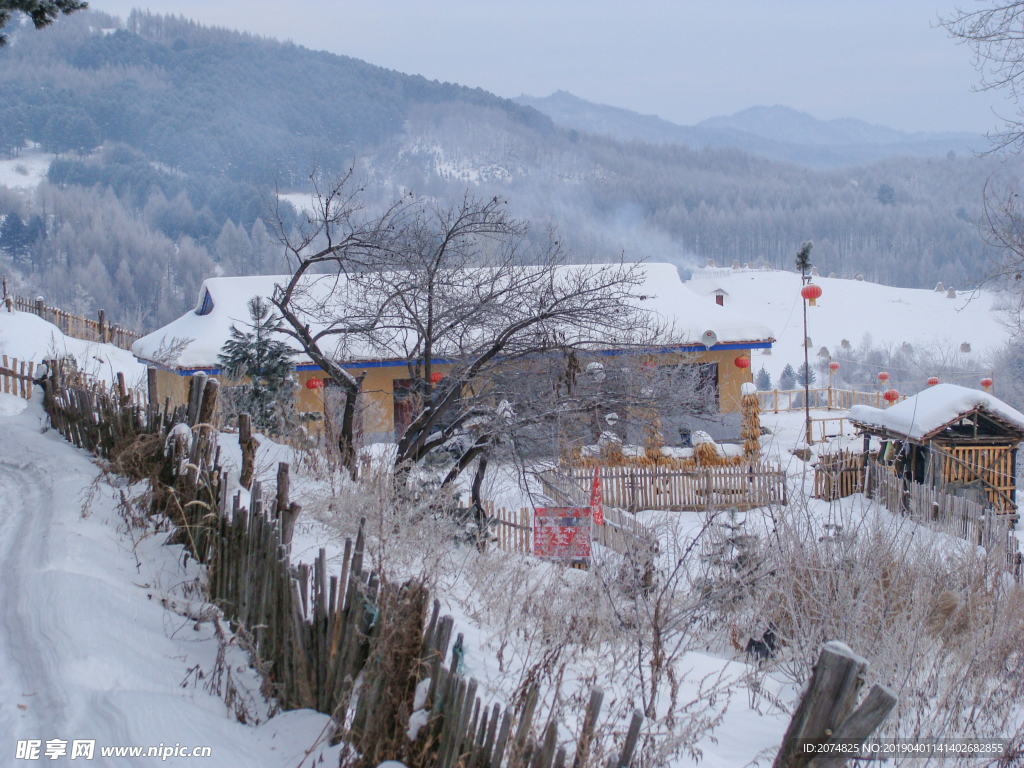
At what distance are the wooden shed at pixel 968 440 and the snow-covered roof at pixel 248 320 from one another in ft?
18.6

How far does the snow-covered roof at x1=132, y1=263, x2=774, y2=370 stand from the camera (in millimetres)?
18016

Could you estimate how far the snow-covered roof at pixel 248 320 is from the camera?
18.0 m

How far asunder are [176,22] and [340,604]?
23961cm

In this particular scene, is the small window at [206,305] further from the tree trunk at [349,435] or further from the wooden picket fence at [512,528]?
the wooden picket fence at [512,528]

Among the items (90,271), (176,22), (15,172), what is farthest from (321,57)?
(90,271)

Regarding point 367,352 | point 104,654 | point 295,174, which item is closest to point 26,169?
point 295,174

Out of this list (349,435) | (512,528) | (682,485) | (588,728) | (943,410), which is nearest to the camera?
(588,728)

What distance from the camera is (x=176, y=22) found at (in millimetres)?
199375

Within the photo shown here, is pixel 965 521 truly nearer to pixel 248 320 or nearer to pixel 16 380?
pixel 248 320

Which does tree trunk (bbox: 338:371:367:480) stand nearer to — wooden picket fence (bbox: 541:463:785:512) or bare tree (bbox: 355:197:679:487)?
bare tree (bbox: 355:197:679:487)

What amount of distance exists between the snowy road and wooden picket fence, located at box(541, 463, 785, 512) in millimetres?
9967

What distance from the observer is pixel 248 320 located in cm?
1956

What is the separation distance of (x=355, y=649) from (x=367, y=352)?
14832 mm

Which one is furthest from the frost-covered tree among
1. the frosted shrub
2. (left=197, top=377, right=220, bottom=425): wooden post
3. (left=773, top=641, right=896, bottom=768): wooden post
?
(left=773, top=641, right=896, bottom=768): wooden post
